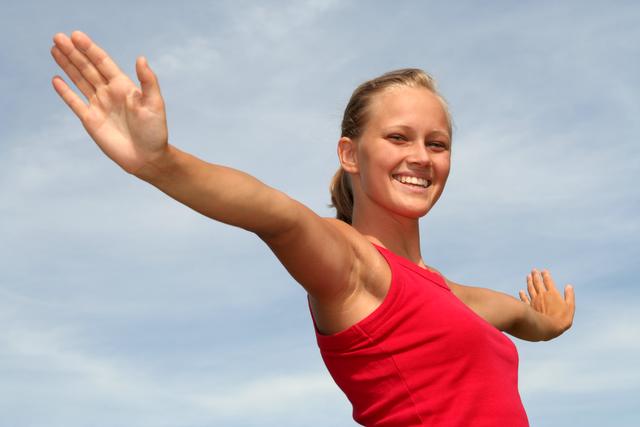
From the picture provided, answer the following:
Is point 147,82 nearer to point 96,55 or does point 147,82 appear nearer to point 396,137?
point 96,55

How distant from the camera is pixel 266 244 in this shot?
417 cm

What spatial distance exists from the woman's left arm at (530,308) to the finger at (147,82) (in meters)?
3.22

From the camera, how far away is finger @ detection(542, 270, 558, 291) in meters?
7.45

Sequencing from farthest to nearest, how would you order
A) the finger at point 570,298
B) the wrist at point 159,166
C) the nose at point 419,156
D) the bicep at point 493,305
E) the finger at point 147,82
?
1. the finger at point 570,298
2. the bicep at point 493,305
3. the nose at point 419,156
4. the wrist at point 159,166
5. the finger at point 147,82

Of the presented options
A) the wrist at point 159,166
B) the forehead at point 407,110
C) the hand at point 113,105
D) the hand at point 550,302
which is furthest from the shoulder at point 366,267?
the hand at point 550,302

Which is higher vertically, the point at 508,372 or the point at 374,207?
the point at 374,207

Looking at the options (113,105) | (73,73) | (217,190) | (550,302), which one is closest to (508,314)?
(550,302)

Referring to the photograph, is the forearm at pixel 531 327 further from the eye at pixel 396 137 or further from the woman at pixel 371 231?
the eye at pixel 396 137

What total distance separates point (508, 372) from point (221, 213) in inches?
84.1

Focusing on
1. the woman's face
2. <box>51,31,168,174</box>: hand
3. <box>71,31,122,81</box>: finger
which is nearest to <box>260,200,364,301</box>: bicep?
the woman's face

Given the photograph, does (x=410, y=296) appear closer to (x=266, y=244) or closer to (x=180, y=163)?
(x=266, y=244)

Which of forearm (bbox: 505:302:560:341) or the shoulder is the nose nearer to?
the shoulder

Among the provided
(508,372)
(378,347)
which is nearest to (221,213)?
(378,347)

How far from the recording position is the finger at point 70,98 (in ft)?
11.9
